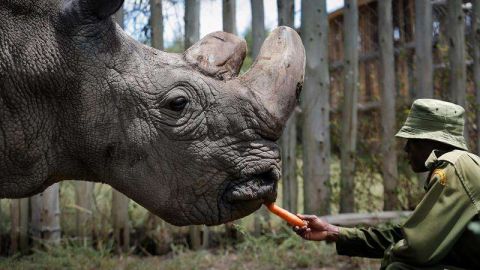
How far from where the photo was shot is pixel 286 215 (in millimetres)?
3369

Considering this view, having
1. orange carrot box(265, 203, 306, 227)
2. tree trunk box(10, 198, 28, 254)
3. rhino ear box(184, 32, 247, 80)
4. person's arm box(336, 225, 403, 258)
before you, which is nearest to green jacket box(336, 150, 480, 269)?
person's arm box(336, 225, 403, 258)

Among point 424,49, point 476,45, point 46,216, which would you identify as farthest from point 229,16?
point 476,45

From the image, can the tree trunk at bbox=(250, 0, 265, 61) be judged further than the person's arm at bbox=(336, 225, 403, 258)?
Yes

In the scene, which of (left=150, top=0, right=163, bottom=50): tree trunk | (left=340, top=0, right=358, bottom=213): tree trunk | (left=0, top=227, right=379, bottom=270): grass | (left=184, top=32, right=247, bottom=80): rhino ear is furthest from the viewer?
(left=340, top=0, right=358, bottom=213): tree trunk

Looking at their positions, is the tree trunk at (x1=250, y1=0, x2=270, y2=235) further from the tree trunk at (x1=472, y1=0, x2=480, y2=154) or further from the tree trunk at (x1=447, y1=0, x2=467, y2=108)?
the tree trunk at (x1=472, y1=0, x2=480, y2=154)

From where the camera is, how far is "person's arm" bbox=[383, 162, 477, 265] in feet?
9.25

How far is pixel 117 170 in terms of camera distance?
9.75 feet

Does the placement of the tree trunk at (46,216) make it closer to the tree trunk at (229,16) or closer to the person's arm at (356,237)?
the tree trunk at (229,16)

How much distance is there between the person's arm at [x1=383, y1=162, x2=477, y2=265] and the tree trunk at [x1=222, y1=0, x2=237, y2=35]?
137 inches

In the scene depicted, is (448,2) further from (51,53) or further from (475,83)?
(51,53)

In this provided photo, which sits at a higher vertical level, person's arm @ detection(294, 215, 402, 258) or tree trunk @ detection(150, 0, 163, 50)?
tree trunk @ detection(150, 0, 163, 50)

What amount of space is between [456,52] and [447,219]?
13.2 ft

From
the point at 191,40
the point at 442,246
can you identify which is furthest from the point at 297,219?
the point at 191,40

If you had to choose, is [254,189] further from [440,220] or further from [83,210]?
[83,210]
